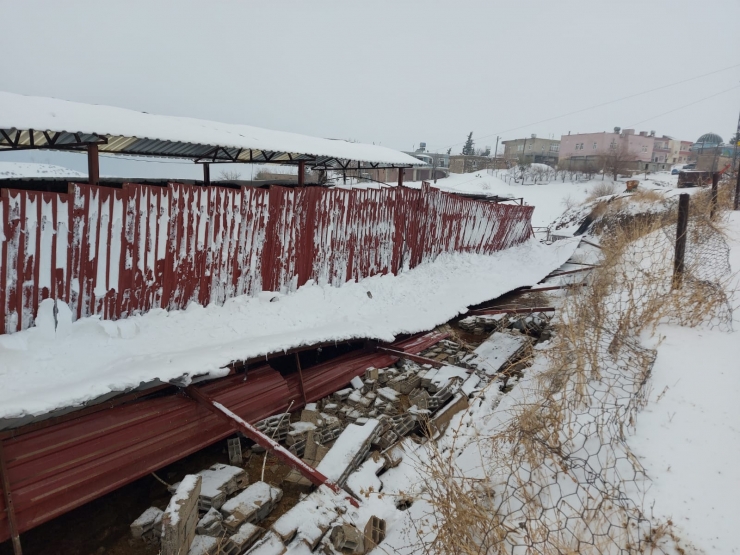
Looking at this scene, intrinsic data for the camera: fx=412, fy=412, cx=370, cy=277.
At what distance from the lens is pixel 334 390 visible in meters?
5.19

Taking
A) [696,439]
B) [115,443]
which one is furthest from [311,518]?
[696,439]

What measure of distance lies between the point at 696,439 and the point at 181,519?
136 inches

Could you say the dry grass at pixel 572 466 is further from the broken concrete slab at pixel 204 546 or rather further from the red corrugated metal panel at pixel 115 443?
the red corrugated metal panel at pixel 115 443

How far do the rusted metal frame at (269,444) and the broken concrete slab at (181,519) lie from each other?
0.60 m

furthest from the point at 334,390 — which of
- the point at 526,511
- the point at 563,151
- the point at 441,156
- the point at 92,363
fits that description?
the point at 563,151

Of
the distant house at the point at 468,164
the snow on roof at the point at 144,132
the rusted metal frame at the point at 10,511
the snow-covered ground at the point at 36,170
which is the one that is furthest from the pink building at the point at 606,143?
the rusted metal frame at the point at 10,511

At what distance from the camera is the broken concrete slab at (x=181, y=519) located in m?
2.64

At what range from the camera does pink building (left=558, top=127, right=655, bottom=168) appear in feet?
202

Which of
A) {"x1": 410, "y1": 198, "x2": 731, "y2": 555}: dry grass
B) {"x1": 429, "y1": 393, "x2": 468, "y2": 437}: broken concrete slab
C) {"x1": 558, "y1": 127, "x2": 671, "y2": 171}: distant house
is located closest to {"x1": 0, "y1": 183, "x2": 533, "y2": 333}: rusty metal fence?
{"x1": 429, "y1": 393, "x2": 468, "y2": 437}: broken concrete slab

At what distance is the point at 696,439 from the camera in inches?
108

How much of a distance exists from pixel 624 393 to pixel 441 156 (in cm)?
6316

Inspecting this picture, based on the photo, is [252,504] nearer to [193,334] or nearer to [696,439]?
[193,334]

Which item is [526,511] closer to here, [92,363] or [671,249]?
[92,363]

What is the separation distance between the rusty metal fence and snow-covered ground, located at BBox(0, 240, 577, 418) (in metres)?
0.19
